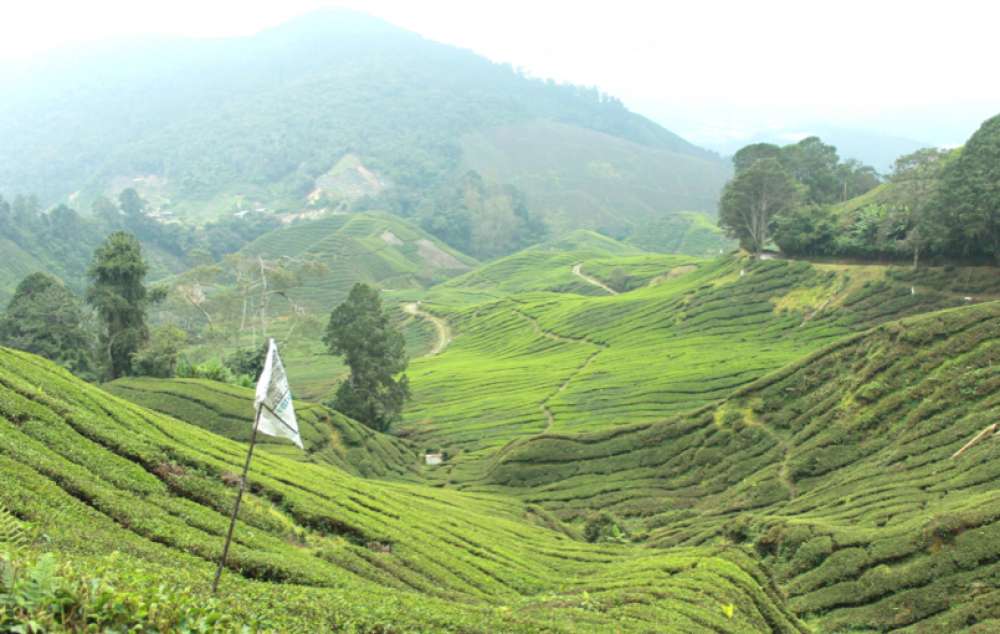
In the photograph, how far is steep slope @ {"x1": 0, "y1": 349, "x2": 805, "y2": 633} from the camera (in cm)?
1581

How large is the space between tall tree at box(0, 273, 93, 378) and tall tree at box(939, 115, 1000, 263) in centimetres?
8602

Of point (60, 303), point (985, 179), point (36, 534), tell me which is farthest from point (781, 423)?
point (60, 303)

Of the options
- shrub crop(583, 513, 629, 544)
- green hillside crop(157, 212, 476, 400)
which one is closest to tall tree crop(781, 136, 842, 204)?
green hillside crop(157, 212, 476, 400)

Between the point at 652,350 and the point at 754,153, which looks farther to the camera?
the point at 754,153

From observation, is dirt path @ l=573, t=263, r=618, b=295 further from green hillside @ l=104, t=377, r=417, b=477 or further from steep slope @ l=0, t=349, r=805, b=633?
steep slope @ l=0, t=349, r=805, b=633

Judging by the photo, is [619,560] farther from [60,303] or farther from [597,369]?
[60,303]

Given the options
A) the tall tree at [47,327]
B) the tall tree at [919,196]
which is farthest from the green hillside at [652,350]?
the tall tree at [47,327]

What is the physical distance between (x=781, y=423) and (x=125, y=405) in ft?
126

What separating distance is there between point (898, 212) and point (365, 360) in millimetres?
56561

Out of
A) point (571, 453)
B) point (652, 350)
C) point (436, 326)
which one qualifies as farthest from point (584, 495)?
point (436, 326)

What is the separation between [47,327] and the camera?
7869 cm

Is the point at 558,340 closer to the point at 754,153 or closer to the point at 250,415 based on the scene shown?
the point at 754,153

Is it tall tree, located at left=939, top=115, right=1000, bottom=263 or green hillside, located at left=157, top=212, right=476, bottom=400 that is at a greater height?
tall tree, located at left=939, top=115, right=1000, bottom=263

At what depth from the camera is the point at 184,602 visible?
10.9 meters
